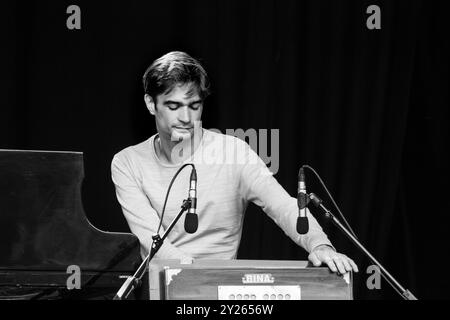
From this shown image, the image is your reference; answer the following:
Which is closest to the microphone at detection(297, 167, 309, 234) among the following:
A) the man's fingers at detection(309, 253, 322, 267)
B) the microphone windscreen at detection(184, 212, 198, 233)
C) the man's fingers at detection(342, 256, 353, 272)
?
the man's fingers at detection(309, 253, 322, 267)

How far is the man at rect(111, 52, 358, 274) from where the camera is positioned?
3863 mm

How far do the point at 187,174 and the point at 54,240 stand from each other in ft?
2.43

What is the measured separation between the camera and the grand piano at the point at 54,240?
3594 millimetres

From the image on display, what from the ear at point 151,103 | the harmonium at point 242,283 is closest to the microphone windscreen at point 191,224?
the harmonium at point 242,283

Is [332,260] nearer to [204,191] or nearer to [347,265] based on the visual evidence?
[347,265]

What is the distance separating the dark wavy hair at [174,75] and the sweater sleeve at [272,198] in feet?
1.38

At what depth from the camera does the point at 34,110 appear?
4.77 m

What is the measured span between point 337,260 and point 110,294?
1.32 meters

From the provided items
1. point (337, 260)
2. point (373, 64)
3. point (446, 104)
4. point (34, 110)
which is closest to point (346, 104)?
point (373, 64)

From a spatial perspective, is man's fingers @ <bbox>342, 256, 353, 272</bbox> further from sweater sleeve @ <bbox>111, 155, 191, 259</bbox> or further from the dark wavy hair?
the dark wavy hair

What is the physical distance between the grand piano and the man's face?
1.67 ft

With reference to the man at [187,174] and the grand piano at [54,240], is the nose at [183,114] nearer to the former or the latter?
the man at [187,174]
